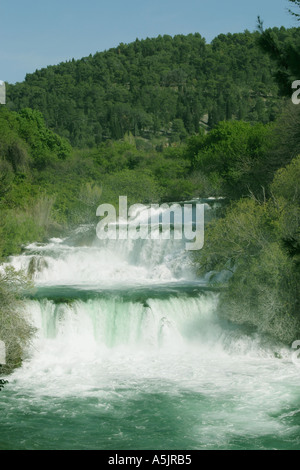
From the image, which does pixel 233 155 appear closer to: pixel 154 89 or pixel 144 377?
pixel 144 377

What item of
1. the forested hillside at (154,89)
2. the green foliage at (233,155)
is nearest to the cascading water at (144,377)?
the green foliage at (233,155)

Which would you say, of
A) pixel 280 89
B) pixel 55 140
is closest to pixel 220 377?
pixel 280 89

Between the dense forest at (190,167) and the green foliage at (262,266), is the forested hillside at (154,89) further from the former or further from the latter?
the green foliage at (262,266)

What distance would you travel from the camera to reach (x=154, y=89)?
126m

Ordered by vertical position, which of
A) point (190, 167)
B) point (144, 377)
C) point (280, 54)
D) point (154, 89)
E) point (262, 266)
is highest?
point (154, 89)

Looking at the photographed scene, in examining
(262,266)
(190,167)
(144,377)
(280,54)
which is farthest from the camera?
(190,167)

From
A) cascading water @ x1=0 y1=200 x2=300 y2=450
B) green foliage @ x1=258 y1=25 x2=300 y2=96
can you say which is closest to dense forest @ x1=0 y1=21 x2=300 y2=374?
green foliage @ x1=258 y1=25 x2=300 y2=96

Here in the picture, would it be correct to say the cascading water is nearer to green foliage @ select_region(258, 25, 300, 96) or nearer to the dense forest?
the dense forest

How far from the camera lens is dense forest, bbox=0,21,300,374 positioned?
665 inches

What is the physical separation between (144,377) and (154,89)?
116380mm

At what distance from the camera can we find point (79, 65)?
13675 centimetres

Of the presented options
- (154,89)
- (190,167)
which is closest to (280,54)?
(190,167)

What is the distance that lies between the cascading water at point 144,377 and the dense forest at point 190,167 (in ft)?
3.83
